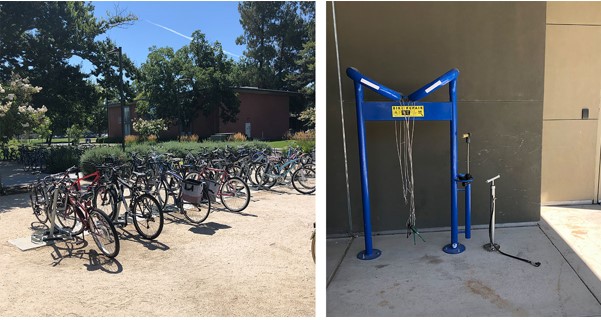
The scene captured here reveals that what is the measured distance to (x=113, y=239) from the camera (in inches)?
136

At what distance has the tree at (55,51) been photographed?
14.1 ft

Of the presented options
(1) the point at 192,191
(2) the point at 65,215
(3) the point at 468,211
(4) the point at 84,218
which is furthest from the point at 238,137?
(3) the point at 468,211

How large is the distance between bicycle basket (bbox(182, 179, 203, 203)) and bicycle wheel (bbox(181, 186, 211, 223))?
9cm

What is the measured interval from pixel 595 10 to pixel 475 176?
2.50 m

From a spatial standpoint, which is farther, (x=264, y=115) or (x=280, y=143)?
(x=280, y=143)

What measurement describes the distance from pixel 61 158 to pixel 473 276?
174 inches

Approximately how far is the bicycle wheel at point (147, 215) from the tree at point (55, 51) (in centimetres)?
121

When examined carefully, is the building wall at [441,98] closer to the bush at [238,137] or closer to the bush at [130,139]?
the bush at [130,139]

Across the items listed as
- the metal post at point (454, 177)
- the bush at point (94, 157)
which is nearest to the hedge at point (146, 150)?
the bush at point (94, 157)

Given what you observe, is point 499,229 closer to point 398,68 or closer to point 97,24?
point 398,68

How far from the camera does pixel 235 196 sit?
5.37 meters

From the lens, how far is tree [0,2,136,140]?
4.29 metres

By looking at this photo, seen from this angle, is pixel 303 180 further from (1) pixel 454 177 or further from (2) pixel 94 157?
(1) pixel 454 177

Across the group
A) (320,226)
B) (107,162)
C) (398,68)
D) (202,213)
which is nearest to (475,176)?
(398,68)
